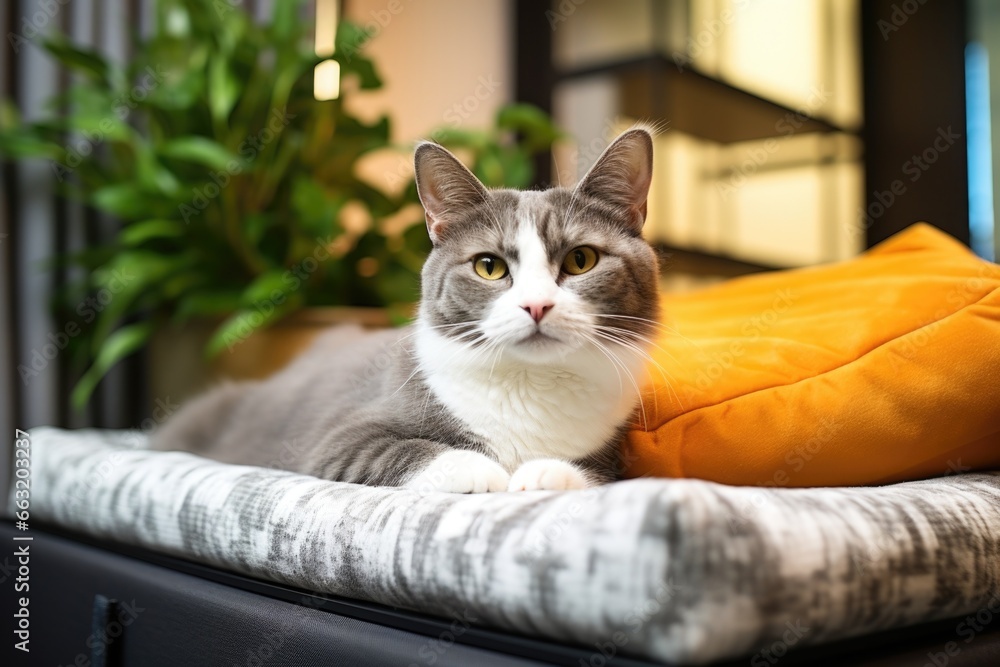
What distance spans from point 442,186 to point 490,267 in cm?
15

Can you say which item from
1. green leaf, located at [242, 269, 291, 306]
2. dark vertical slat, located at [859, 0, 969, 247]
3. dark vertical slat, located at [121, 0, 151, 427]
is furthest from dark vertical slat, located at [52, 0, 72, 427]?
dark vertical slat, located at [859, 0, 969, 247]

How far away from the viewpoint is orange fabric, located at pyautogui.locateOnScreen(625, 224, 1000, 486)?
3.33 ft

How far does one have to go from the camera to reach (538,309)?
974mm

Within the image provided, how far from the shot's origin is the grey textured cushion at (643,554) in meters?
0.61

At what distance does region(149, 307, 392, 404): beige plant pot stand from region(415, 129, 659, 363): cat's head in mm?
910

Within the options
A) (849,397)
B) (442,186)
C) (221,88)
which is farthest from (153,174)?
(849,397)

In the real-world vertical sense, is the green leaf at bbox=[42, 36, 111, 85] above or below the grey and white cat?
above

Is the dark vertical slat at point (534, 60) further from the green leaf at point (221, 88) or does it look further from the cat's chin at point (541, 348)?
the cat's chin at point (541, 348)

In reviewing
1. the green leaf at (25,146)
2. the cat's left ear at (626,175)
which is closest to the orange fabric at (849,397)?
the cat's left ear at (626,175)

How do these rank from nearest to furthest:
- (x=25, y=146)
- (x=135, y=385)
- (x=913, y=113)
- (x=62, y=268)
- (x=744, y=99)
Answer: (x=25, y=146), (x=62, y=268), (x=135, y=385), (x=913, y=113), (x=744, y=99)

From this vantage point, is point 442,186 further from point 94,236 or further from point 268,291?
point 94,236

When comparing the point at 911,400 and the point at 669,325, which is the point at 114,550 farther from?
the point at 911,400

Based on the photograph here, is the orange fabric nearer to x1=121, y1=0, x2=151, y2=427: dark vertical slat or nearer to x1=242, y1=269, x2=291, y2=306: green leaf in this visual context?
x1=242, y1=269, x2=291, y2=306: green leaf

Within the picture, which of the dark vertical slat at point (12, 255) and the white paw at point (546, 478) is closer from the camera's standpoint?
the white paw at point (546, 478)
